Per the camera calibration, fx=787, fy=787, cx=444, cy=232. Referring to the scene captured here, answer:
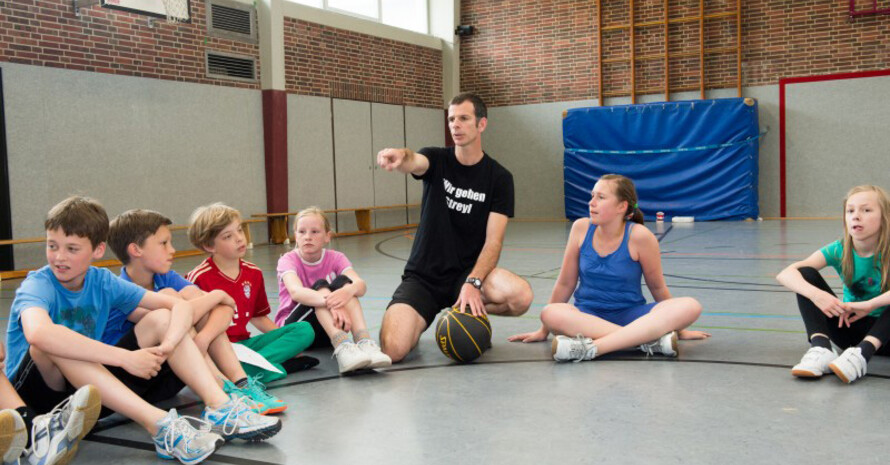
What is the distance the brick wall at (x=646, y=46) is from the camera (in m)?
12.5

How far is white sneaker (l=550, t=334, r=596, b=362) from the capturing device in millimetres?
3500

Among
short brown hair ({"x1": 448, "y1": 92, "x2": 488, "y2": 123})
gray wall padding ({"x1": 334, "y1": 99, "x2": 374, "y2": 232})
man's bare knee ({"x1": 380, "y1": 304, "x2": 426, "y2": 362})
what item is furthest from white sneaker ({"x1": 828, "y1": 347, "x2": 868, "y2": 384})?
gray wall padding ({"x1": 334, "y1": 99, "x2": 374, "y2": 232})

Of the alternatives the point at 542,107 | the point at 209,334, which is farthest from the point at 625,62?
the point at 209,334

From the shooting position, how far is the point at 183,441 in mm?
2330

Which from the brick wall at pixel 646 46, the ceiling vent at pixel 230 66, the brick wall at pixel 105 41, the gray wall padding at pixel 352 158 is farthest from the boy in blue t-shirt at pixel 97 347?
the brick wall at pixel 646 46

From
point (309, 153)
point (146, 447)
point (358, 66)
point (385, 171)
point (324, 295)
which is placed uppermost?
point (358, 66)

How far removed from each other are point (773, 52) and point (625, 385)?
451 inches

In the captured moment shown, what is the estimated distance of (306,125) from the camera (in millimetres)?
11922

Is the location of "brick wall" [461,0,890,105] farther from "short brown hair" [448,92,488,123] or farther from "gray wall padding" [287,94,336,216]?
"short brown hair" [448,92,488,123]

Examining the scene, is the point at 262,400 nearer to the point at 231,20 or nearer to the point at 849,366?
the point at 849,366

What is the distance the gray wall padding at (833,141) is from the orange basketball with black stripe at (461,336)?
11.1m

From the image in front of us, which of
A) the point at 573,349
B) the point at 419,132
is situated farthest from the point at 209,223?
the point at 419,132

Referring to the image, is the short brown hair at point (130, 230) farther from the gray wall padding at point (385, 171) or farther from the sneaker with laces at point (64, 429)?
the gray wall padding at point (385, 171)

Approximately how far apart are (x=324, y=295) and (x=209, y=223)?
603mm
